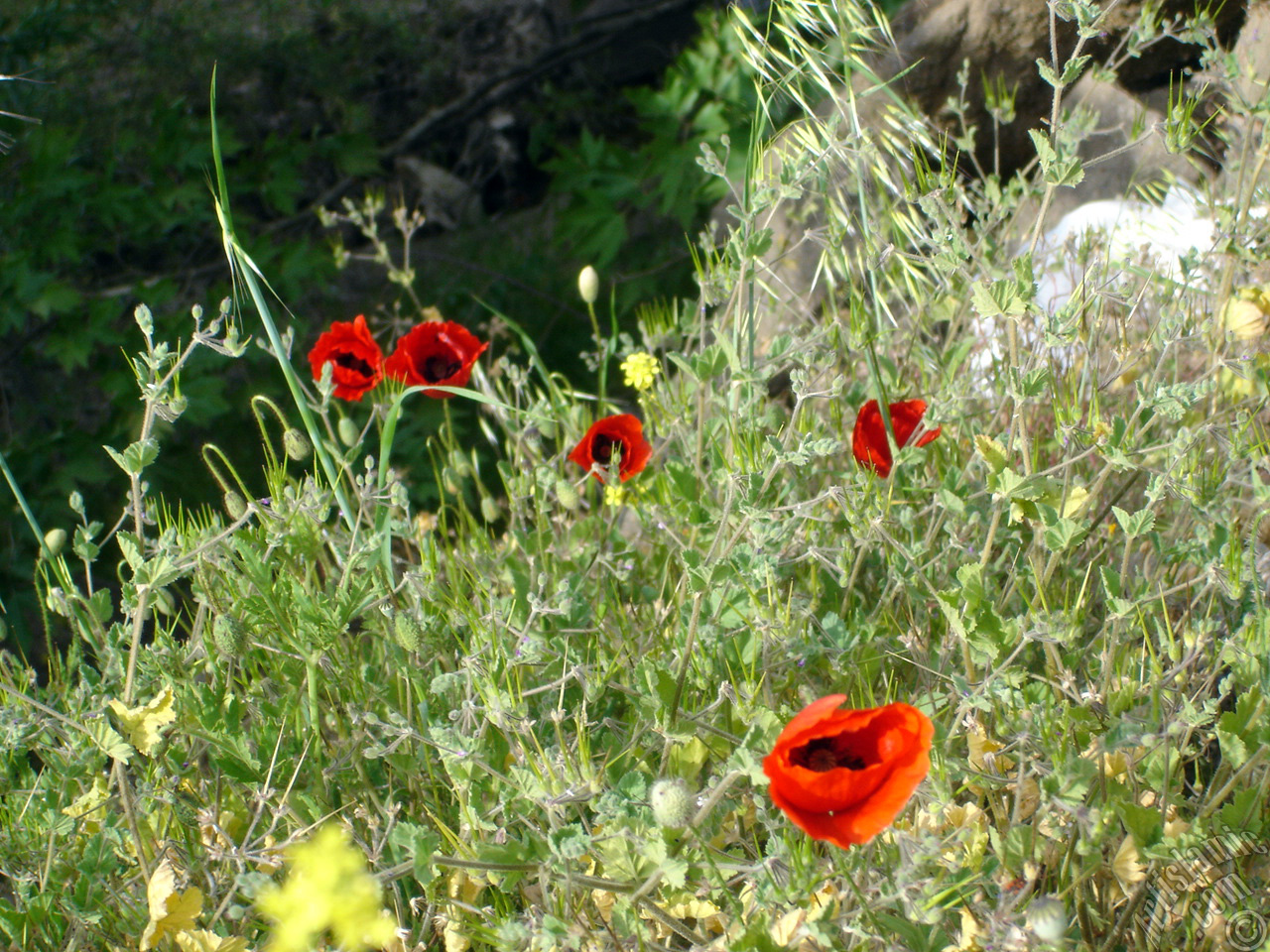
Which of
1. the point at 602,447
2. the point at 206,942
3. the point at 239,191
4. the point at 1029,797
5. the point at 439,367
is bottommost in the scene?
the point at 1029,797

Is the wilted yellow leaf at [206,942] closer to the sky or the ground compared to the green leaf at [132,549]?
closer to the ground

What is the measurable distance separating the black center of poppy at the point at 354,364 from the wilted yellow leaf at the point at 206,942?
2.54ft

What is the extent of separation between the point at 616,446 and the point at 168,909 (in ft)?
2.49

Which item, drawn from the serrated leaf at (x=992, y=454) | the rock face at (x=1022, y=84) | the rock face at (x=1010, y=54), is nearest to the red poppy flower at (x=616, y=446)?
the serrated leaf at (x=992, y=454)

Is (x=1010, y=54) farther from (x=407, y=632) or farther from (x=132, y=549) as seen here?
(x=132, y=549)

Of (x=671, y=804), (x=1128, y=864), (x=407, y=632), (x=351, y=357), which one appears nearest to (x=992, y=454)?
(x=1128, y=864)

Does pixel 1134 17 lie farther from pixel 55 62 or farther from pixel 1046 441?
pixel 55 62

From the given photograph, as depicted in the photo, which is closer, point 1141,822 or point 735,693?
point 1141,822

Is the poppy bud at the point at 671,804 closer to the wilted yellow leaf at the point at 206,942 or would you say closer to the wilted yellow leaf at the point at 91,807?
the wilted yellow leaf at the point at 206,942

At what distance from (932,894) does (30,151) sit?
95.3 inches

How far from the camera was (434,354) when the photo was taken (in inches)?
61.4

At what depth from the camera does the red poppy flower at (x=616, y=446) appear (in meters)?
1.42

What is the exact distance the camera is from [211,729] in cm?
109

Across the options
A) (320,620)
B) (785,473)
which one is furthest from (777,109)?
(320,620)
